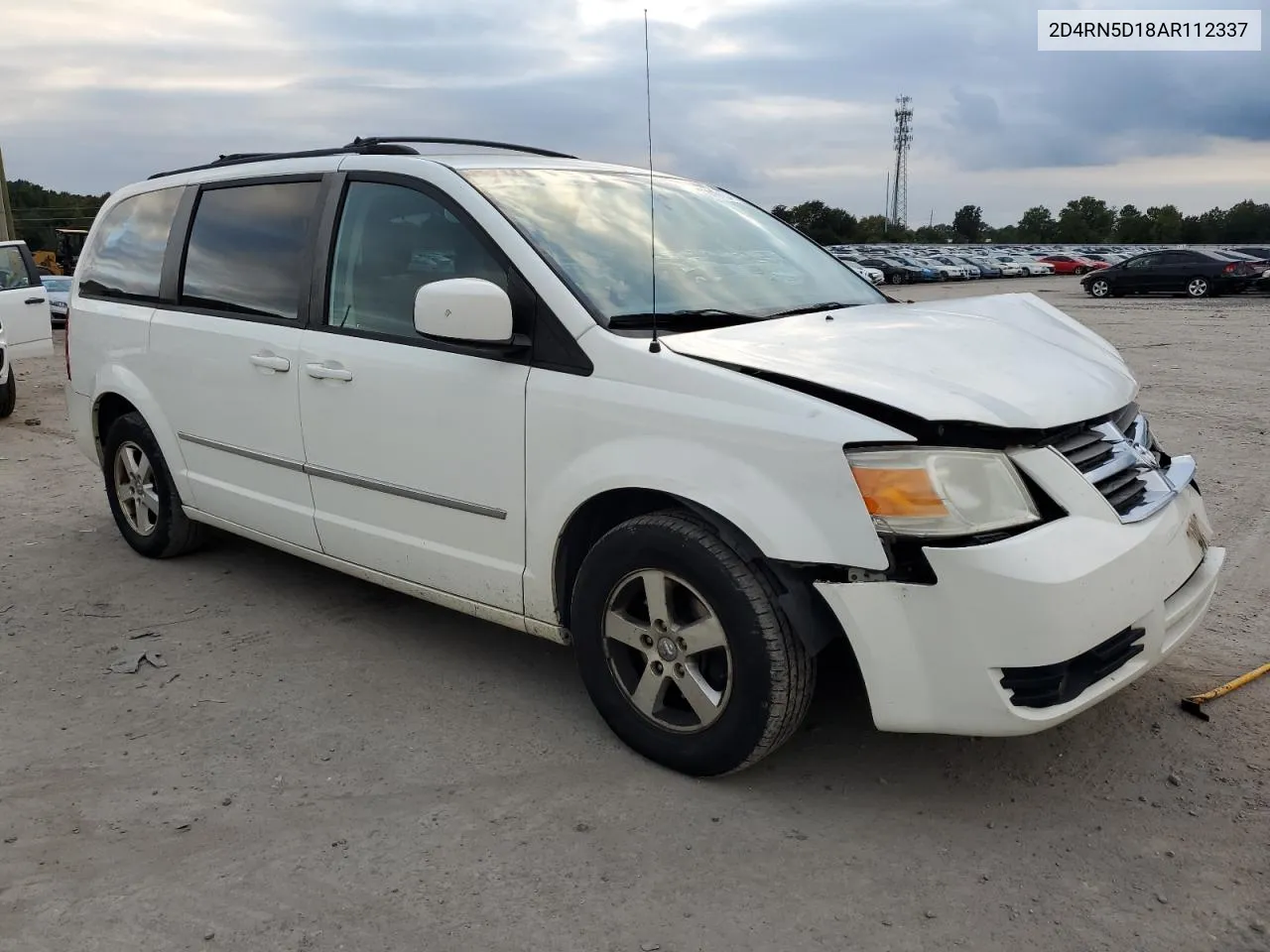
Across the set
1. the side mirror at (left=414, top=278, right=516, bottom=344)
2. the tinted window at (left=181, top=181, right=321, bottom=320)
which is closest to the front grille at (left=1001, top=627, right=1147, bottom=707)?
the side mirror at (left=414, top=278, right=516, bottom=344)

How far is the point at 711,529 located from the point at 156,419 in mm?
3137

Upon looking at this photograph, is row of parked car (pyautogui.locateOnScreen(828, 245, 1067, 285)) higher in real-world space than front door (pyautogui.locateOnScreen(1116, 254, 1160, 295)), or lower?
higher

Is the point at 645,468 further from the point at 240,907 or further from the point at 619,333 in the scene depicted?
the point at 240,907

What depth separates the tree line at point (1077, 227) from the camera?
78.6 meters

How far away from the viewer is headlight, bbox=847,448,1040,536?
8.61 ft

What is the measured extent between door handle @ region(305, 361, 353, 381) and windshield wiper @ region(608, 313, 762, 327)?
3.65 ft

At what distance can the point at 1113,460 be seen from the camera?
9.71 feet

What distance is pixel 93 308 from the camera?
17.5 ft

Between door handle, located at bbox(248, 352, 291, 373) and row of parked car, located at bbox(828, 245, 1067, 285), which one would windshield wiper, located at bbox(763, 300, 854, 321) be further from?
row of parked car, located at bbox(828, 245, 1067, 285)

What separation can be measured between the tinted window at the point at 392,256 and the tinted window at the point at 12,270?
32.6 feet

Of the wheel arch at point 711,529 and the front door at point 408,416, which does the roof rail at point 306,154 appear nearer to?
the front door at point 408,416

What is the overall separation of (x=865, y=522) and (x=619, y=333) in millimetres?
972

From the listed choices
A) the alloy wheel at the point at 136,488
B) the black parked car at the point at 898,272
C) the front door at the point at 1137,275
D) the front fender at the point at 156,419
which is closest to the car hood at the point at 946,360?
the front fender at the point at 156,419

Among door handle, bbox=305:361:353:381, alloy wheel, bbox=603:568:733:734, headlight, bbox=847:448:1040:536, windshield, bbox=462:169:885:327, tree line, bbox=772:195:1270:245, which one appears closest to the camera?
headlight, bbox=847:448:1040:536
